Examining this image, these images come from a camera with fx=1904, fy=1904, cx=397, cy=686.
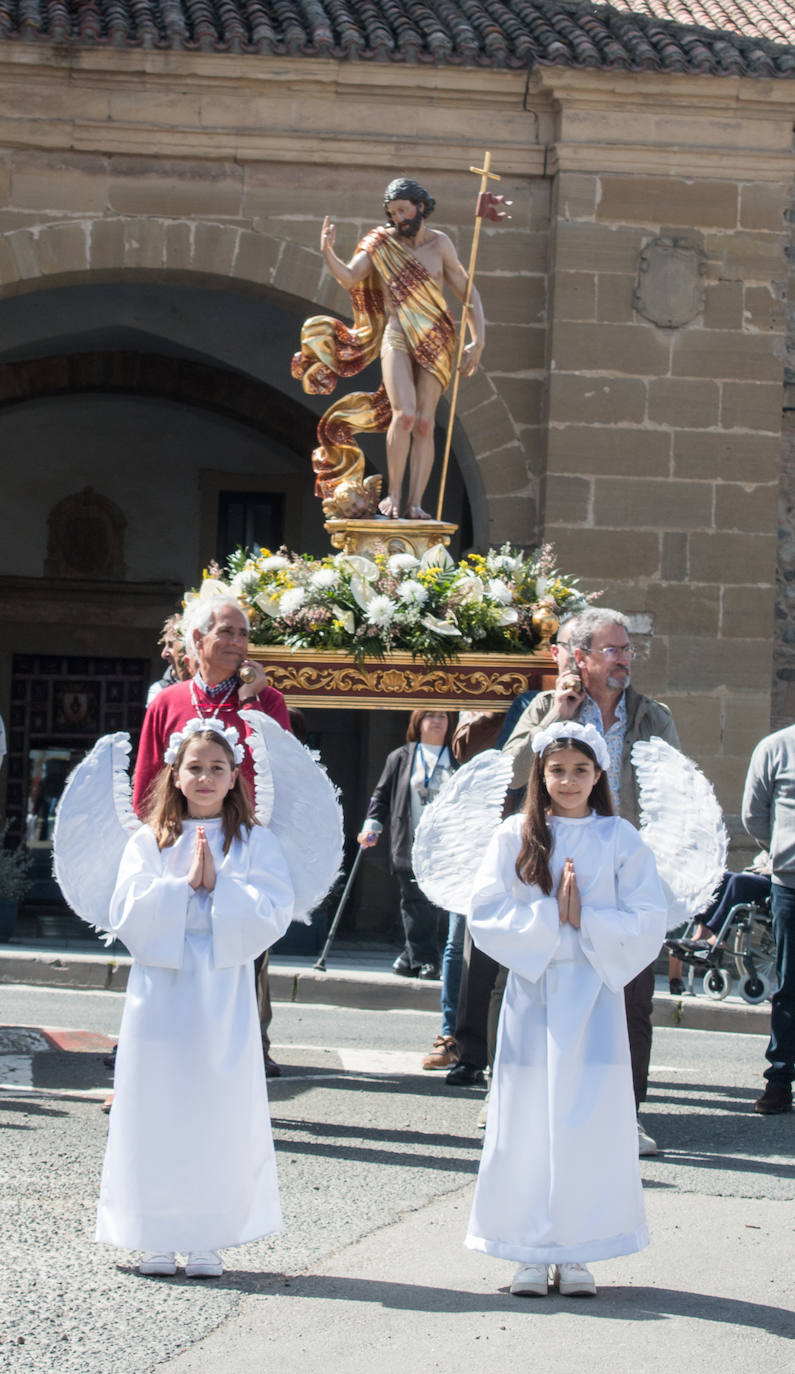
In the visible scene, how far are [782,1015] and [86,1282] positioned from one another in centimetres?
363

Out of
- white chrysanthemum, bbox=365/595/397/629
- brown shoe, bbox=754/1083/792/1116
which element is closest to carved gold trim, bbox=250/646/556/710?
white chrysanthemum, bbox=365/595/397/629

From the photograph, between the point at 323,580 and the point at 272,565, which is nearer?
the point at 323,580

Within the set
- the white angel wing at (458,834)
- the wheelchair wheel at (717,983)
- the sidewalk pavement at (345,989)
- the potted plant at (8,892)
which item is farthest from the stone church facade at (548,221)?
the white angel wing at (458,834)

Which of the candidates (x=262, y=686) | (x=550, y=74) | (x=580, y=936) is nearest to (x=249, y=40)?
(x=550, y=74)

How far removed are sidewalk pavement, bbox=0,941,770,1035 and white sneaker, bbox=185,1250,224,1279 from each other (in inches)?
225

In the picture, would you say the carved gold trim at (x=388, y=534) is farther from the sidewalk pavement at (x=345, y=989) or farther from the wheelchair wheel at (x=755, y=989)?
the wheelchair wheel at (x=755, y=989)

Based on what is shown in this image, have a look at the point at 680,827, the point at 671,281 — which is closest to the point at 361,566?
the point at 680,827

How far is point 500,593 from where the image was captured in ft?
26.6

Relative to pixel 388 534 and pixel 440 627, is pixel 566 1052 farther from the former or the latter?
pixel 388 534

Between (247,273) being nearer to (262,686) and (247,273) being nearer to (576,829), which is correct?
(262,686)

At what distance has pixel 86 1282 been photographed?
4.52 metres

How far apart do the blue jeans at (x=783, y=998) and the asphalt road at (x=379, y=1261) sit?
0.24 metres

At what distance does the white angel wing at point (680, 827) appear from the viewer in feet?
17.4

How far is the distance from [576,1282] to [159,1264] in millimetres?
997
